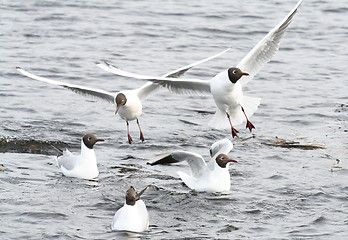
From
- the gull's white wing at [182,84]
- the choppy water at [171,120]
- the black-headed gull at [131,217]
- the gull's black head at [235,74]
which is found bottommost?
the choppy water at [171,120]

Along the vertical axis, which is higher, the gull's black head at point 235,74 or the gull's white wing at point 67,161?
the gull's black head at point 235,74

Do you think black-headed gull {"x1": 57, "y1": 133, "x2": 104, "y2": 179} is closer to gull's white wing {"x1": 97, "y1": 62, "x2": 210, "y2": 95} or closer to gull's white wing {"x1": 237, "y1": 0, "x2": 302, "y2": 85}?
gull's white wing {"x1": 97, "y1": 62, "x2": 210, "y2": 95}

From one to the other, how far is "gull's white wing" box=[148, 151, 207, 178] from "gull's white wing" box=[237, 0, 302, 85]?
4.93 feet

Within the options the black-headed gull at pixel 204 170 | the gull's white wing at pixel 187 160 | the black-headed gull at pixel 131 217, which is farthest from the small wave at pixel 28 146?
the black-headed gull at pixel 131 217

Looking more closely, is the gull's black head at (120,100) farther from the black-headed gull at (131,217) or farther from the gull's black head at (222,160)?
the black-headed gull at (131,217)

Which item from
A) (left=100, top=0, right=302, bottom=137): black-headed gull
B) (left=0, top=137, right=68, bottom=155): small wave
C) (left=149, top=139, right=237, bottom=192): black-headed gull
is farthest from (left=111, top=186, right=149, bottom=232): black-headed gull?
(left=0, top=137, right=68, bottom=155): small wave

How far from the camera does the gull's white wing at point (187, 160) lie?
42.0 feet

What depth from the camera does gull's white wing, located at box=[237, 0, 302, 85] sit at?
13532 millimetres

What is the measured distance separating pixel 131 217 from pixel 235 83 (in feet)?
10.6

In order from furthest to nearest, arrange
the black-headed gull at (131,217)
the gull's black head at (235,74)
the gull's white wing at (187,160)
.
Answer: the gull's black head at (235,74)
the gull's white wing at (187,160)
the black-headed gull at (131,217)

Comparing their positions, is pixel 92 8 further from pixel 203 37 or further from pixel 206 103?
pixel 206 103

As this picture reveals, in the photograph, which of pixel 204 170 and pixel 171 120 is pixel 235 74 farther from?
pixel 171 120

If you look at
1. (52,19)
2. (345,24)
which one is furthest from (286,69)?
(52,19)

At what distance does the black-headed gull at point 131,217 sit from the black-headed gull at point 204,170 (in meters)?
1.75
